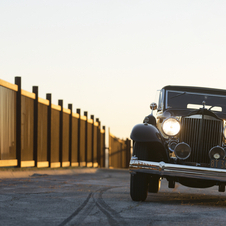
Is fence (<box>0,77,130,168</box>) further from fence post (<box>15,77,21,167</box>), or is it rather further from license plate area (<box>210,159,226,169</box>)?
license plate area (<box>210,159,226,169</box>)

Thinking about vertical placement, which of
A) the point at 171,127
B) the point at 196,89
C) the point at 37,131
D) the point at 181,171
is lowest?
the point at 181,171

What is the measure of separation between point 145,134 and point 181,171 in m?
0.86

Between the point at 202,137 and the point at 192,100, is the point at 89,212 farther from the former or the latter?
the point at 192,100

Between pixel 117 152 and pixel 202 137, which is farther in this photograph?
pixel 117 152

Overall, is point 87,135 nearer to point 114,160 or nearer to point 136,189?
point 114,160

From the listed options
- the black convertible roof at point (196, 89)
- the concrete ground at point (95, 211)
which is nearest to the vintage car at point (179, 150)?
the concrete ground at point (95, 211)

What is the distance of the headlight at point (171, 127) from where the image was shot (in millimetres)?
6957

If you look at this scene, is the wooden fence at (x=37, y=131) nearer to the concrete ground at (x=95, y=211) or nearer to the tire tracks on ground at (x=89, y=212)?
the concrete ground at (x=95, y=211)

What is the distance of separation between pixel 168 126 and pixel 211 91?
2239mm

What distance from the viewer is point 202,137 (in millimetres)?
6898

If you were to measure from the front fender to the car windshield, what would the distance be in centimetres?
179

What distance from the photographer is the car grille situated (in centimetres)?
688

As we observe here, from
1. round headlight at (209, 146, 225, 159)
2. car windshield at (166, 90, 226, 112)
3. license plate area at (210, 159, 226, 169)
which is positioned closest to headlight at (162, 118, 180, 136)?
round headlight at (209, 146, 225, 159)

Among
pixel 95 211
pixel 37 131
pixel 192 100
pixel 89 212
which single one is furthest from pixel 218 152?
pixel 37 131
